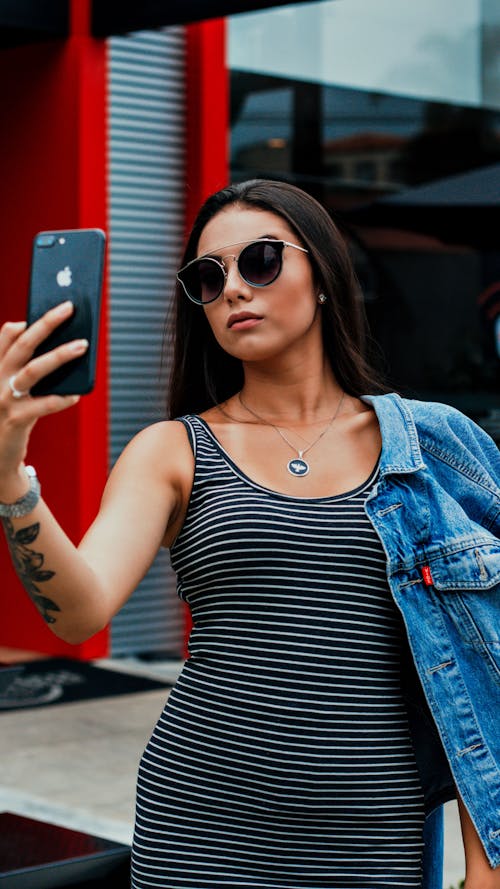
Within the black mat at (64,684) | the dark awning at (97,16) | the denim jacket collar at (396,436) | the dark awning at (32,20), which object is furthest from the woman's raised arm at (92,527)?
the dark awning at (32,20)

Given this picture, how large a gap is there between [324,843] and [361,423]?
1.98 feet

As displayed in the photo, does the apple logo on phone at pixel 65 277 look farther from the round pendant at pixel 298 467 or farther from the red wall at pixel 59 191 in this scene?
the red wall at pixel 59 191

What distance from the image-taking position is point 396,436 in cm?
207

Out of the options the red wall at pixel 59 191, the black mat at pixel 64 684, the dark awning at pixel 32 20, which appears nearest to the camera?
the black mat at pixel 64 684

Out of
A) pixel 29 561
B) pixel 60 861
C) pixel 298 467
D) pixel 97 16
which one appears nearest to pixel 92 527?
pixel 29 561

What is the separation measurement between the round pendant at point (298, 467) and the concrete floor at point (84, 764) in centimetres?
262

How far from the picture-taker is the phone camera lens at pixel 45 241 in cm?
168

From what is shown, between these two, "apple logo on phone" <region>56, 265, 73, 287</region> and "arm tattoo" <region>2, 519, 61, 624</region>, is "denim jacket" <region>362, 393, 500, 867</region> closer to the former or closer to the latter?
"arm tattoo" <region>2, 519, 61, 624</region>

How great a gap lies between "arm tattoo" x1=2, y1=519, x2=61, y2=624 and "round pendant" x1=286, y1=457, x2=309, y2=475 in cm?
42

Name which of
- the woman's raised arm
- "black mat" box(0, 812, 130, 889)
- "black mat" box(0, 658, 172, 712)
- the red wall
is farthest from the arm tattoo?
the red wall

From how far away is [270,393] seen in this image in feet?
7.15

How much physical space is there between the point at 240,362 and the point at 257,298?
8.4 inches

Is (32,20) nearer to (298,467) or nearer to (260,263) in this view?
(260,263)

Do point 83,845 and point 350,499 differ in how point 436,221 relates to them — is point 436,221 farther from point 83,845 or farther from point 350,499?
point 350,499
